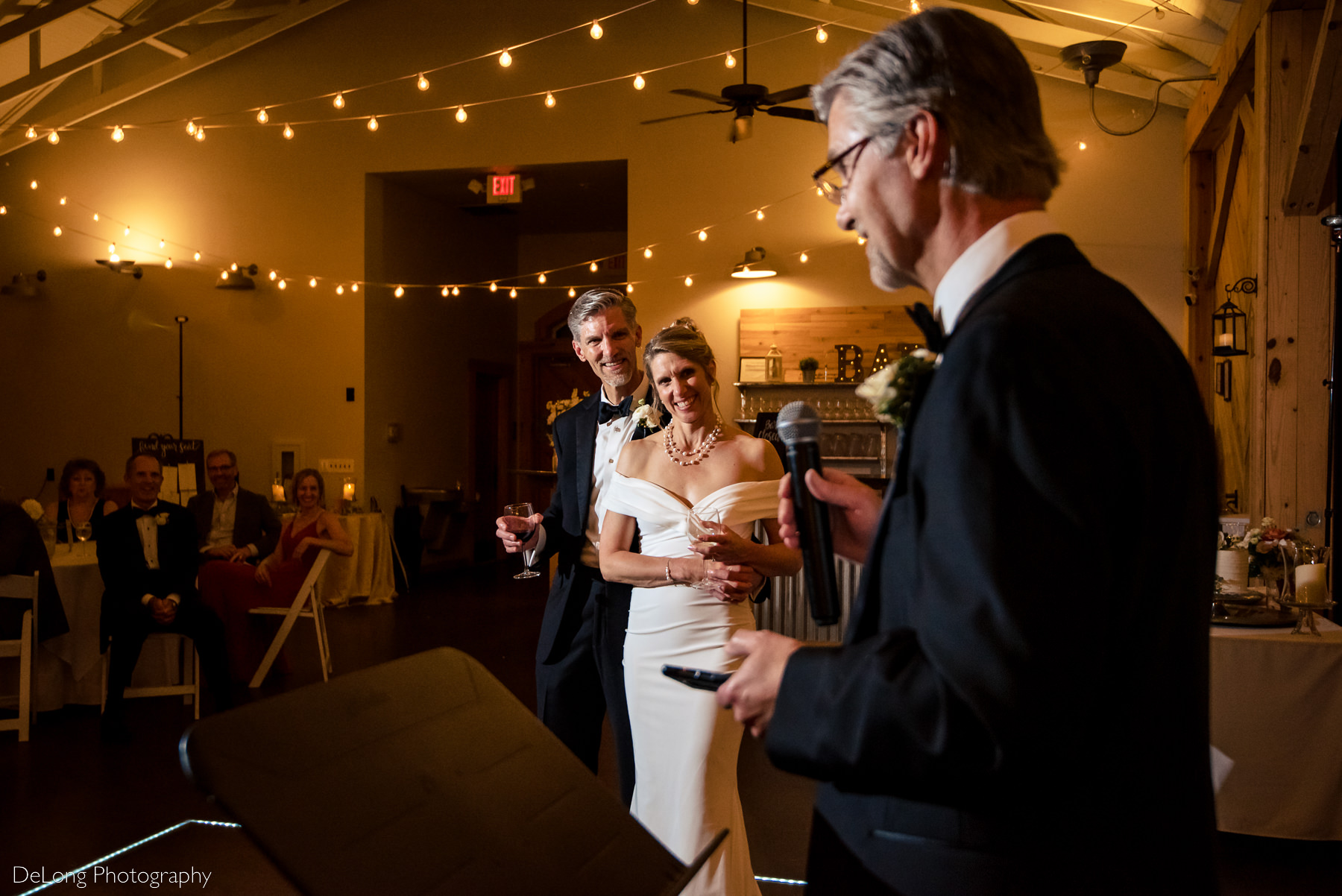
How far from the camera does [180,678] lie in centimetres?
593

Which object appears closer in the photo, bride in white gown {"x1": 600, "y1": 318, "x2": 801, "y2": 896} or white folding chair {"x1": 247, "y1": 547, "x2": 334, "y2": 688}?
bride in white gown {"x1": 600, "y1": 318, "x2": 801, "y2": 896}

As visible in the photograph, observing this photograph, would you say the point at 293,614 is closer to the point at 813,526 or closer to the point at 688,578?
the point at 688,578

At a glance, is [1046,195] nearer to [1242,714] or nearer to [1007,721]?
[1007,721]

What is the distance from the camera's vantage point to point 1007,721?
2.57 feet

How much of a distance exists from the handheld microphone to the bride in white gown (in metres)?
1.11

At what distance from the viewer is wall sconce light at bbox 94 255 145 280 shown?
1059 cm

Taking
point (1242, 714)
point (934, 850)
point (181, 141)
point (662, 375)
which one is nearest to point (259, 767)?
point (934, 850)

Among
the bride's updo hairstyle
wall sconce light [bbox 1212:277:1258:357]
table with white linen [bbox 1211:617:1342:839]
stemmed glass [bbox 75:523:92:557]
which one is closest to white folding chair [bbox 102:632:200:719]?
stemmed glass [bbox 75:523:92:557]

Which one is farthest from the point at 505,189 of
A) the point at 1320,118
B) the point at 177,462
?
the point at 1320,118

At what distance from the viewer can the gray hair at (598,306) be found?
9.87ft

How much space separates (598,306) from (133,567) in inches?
144

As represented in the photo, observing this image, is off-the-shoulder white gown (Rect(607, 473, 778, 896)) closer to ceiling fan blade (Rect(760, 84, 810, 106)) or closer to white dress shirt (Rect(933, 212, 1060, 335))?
white dress shirt (Rect(933, 212, 1060, 335))

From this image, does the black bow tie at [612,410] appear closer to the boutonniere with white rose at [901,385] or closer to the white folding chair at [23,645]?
the boutonniere with white rose at [901,385]

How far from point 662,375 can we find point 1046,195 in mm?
1734
